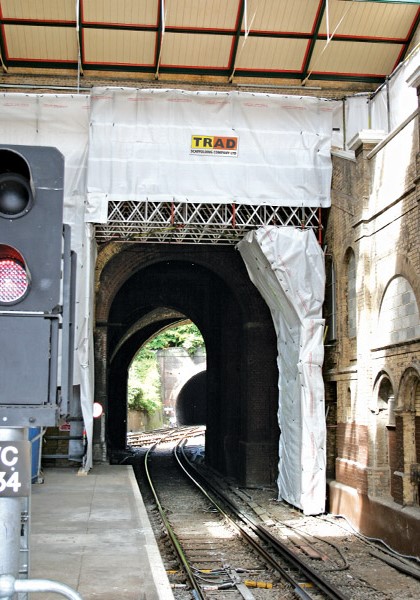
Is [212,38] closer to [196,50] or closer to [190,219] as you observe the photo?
[196,50]

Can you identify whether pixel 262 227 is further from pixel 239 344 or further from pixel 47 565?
pixel 47 565

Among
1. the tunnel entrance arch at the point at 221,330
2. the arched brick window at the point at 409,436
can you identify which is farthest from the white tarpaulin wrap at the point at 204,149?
the arched brick window at the point at 409,436

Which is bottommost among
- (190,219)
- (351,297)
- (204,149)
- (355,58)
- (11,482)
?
(11,482)

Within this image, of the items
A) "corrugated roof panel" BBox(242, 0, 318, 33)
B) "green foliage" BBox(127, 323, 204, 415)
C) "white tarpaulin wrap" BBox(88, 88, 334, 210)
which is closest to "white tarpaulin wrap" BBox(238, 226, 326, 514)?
"white tarpaulin wrap" BBox(88, 88, 334, 210)

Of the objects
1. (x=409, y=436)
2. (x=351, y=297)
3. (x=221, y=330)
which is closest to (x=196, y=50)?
(x=351, y=297)

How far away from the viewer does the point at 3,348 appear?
2.56 metres

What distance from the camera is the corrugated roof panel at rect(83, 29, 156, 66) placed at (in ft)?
52.0

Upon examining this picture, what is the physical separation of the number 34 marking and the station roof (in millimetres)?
14016

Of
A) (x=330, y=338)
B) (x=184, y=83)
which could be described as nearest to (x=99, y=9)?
(x=184, y=83)

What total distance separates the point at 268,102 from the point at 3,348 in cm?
1390

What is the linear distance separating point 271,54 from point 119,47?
11.0 ft

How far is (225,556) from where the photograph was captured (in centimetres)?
1156

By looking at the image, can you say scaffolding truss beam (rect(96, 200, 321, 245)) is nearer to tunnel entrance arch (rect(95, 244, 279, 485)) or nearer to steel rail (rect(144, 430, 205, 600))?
tunnel entrance arch (rect(95, 244, 279, 485))

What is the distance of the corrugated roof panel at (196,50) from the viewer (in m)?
15.9
